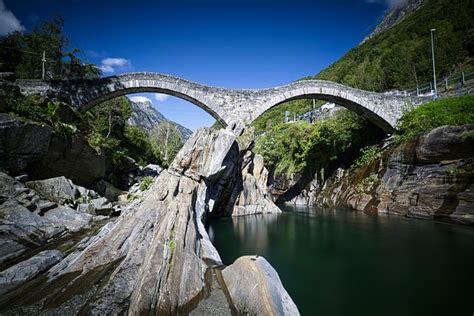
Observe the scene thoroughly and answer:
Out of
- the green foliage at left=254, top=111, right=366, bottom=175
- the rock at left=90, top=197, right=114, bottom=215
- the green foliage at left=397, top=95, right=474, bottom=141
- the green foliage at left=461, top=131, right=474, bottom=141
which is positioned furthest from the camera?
the green foliage at left=254, top=111, right=366, bottom=175

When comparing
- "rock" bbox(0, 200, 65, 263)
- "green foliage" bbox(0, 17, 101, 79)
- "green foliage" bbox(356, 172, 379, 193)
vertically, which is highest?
"green foliage" bbox(0, 17, 101, 79)

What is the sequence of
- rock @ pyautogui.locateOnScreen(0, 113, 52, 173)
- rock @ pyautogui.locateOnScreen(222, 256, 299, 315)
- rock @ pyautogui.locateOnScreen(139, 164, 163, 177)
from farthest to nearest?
rock @ pyautogui.locateOnScreen(139, 164, 163, 177), rock @ pyautogui.locateOnScreen(0, 113, 52, 173), rock @ pyautogui.locateOnScreen(222, 256, 299, 315)

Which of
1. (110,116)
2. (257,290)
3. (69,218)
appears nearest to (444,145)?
(257,290)

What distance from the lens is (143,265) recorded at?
4.27 metres

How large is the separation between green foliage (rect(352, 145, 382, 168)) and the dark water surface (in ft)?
22.4

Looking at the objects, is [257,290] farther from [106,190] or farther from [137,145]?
[137,145]

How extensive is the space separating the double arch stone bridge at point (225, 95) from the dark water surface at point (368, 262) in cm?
904

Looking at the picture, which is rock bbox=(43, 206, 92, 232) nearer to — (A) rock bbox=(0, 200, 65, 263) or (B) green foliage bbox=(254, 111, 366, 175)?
(A) rock bbox=(0, 200, 65, 263)

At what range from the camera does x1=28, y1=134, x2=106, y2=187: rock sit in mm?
10299

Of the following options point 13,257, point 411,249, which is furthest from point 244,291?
point 411,249

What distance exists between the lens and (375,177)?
53.1 feet

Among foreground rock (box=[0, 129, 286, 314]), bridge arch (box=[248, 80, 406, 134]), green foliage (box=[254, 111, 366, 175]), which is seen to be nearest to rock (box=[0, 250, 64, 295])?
foreground rock (box=[0, 129, 286, 314])

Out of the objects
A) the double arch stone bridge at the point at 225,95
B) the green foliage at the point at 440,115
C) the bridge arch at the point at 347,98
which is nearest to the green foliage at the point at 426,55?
the bridge arch at the point at 347,98

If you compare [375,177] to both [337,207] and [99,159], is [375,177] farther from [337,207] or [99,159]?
[99,159]
